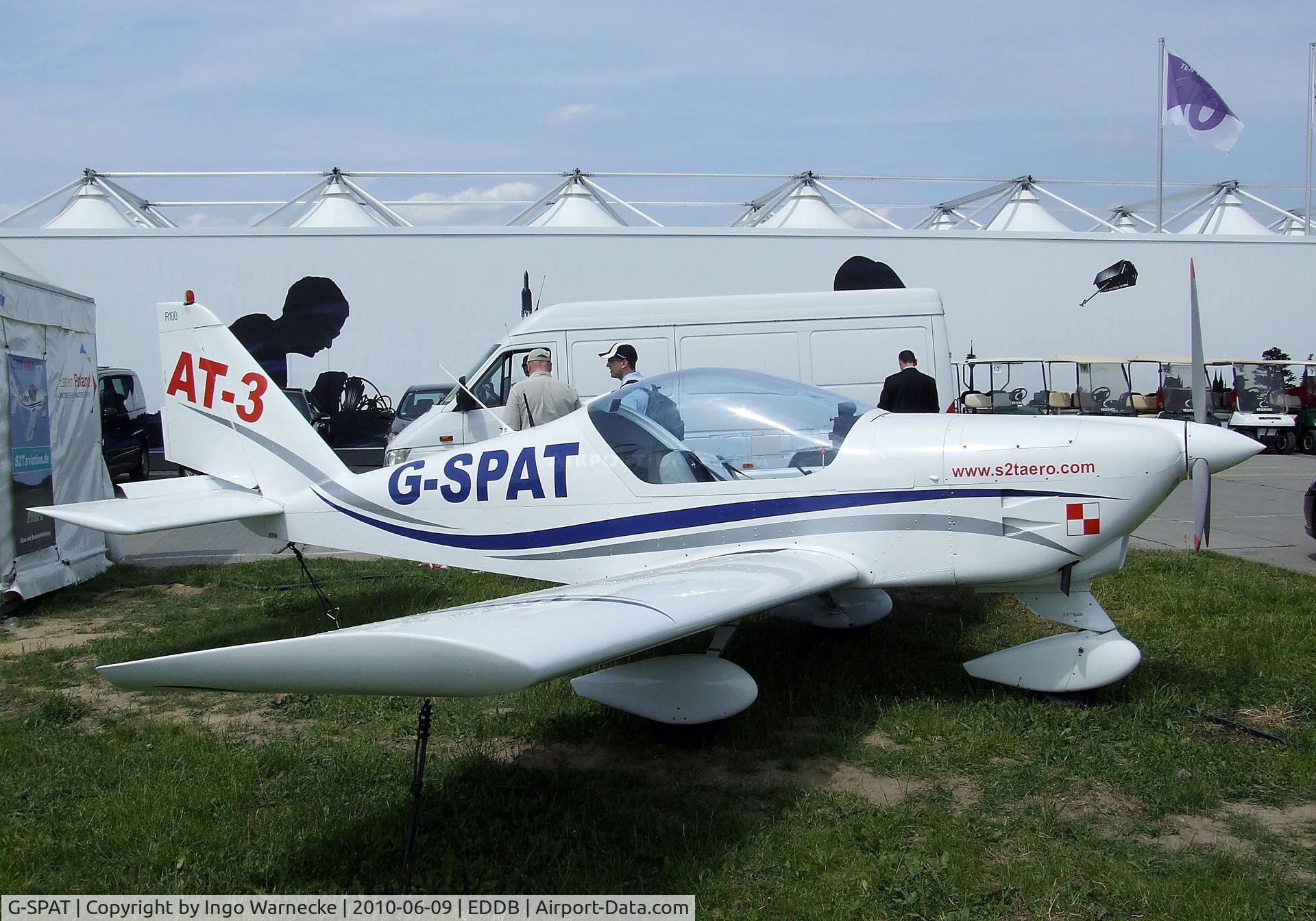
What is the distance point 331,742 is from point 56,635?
328 centimetres

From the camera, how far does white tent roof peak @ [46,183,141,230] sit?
18188 mm

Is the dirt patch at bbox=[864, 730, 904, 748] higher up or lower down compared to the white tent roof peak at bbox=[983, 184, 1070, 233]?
lower down

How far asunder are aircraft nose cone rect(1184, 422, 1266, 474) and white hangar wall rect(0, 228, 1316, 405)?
1332cm

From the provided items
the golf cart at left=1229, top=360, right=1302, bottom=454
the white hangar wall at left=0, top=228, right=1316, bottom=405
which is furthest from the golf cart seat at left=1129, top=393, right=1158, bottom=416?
the white hangar wall at left=0, top=228, right=1316, bottom=405

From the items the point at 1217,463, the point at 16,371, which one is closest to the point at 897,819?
the point at 1217,463

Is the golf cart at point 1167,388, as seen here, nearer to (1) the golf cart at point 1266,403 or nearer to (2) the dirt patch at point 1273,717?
(1) the golf cart at point 1266,403

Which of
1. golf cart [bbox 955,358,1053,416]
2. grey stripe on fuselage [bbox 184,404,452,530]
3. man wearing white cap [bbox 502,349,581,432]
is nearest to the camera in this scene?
grey stripe on fuselage [bbox 184,404,452,530]

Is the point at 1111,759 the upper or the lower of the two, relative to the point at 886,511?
lower

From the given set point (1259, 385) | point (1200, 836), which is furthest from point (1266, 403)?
point (1200, 836)

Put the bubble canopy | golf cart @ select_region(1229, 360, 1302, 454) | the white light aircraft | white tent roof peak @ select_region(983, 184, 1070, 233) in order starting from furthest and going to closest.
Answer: white tent roof peak @ select_region(983, 184, 1070, 233)
golf cart @ select_region(1229, 360, 1302, 454)
the bubble canopy
the white light aircraft

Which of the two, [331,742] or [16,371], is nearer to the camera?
[331,742]

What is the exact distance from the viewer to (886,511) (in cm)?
441

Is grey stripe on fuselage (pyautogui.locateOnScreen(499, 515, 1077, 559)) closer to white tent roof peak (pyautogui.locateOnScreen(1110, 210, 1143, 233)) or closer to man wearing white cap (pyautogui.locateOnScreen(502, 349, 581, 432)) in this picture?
man wearing white cap (pyautogui.locateOnScreen(502, 349, 581, 432))

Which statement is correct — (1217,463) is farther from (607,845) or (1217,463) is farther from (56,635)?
(56,635)
